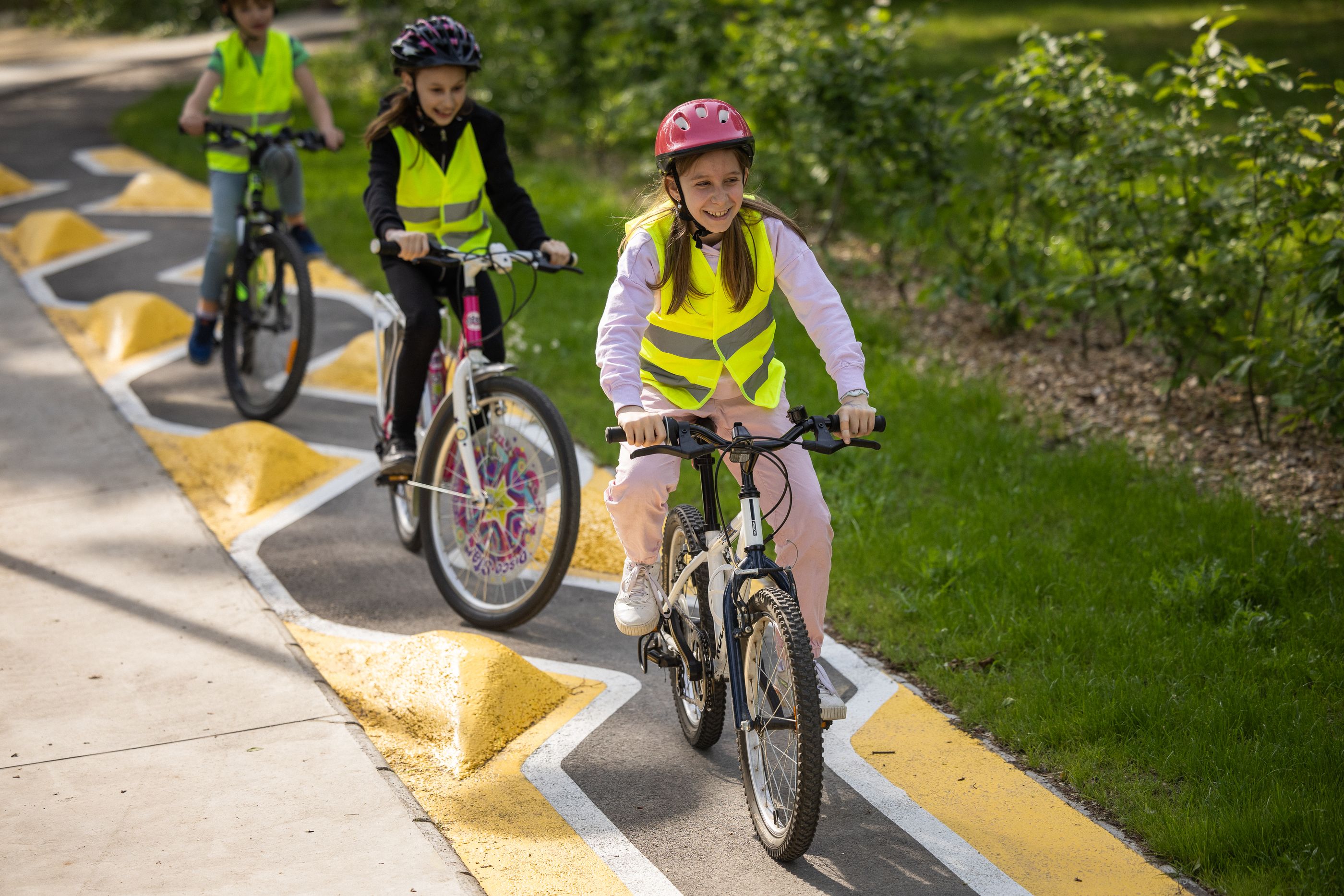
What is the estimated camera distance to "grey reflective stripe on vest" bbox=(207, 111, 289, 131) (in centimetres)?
703

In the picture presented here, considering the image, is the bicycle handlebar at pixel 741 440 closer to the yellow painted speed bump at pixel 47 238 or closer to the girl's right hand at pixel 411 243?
the girl's right hand at pixel 411 243

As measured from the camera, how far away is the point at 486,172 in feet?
17.0

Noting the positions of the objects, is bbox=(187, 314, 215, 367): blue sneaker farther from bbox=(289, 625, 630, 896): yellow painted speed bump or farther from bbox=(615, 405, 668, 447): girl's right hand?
bbox=(615, 405, 668, 447): girl's right hand

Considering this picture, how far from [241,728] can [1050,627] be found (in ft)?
9.34

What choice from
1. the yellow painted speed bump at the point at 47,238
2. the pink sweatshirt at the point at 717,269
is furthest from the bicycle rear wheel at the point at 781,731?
the yellow painted speed bump at the point at 47,238

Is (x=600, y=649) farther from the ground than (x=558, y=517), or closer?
closer

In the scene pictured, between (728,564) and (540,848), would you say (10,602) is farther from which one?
(728,564)

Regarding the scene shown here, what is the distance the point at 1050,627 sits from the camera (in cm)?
454

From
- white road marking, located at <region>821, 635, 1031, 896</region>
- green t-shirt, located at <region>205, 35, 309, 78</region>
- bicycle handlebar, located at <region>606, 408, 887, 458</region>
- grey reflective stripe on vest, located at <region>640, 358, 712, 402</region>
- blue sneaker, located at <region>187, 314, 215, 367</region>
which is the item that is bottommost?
→ white road marking, located at <region>821, 635, 1031, 896</region>

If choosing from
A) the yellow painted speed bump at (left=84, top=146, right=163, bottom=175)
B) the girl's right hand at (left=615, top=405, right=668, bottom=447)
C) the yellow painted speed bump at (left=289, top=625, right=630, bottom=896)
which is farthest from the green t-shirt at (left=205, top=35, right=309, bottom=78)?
the yellow painted speed bump at (left=84, top=146, right=163, bottom=175)

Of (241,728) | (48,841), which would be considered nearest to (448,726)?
(241,728)

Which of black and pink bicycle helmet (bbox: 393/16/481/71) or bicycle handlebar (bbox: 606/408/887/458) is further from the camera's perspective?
black and pink bicycle helmet (bbox: 393/16/481/71)

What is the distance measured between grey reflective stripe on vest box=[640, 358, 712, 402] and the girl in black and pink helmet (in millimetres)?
1092

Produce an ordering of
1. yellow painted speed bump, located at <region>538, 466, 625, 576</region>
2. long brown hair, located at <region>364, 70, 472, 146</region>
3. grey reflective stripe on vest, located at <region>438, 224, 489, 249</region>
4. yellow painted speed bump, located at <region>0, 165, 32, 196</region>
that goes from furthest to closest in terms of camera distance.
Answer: yellow painted speed bump, located at <region>0, 165, 32, 196</region> < yellow painted speed bump, located at <region>538, 466, 625, 576</region> < grey reflective stripe on vest, located at <region>438, 224, 489, 249</region> < long brown hair, located at <region>364, 70, 472, 146</region>
